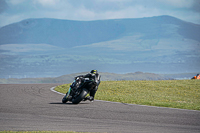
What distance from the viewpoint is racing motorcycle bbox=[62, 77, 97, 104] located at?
16.0m

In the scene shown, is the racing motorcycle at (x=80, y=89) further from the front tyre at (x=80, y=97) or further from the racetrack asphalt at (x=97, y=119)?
the racetrack asphalt at (x=97, y=119)

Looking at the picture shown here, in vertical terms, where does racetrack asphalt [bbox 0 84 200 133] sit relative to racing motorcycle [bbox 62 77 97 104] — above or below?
below

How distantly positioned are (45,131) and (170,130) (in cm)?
341

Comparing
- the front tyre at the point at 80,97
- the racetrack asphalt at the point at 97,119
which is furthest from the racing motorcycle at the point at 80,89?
the racetrack asphalt at the point at 97,119

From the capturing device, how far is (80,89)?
53.4ft

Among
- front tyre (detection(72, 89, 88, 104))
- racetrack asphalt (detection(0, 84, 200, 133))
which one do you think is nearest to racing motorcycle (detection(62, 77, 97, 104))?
front tyre (detection(72, 89, 88, 104))

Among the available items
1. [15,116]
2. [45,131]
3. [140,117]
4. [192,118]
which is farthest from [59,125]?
[192,118]

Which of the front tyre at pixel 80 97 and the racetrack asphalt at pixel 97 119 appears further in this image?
the front tyre at pixel 80 97

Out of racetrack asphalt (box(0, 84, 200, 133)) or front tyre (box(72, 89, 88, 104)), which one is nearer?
racetrack asphalt (box(0, 84, 200, 133))

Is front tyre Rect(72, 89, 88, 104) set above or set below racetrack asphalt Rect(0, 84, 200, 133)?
above

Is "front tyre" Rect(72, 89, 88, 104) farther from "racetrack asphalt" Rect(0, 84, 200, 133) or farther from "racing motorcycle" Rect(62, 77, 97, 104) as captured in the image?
"racetrack asphalt" Rect(0, 84, 200, 133)

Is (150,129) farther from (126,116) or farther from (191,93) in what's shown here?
(191,93)

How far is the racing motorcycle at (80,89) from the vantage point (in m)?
16.0

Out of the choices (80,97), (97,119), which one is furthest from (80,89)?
(97,119)
